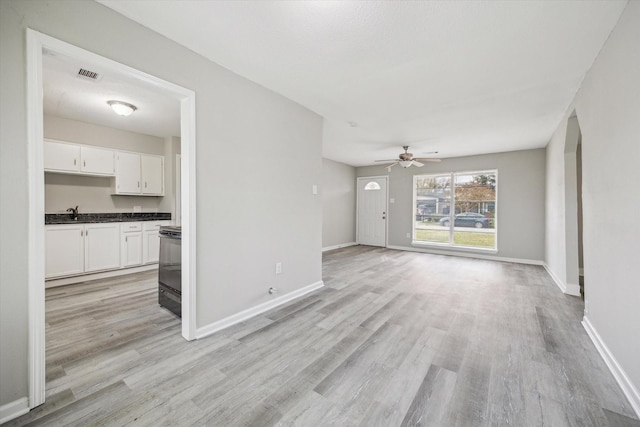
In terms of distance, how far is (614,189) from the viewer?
73.7 inches

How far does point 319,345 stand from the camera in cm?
223

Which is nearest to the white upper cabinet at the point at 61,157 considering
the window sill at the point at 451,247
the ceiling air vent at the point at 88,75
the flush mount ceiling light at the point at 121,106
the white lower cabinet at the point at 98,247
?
the white lower cabinet at the point at 98,247

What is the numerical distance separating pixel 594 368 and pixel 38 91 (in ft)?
13.6

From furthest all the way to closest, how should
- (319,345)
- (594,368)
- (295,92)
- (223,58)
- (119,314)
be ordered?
1. (295,92)
2. (119,314)
3. (223,58)
4. (319,345)
5. (594,368)

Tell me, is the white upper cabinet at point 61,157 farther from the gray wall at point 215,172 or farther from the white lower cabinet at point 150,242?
the gray wall at point 215,172

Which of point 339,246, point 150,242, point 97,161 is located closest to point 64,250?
point 150,242

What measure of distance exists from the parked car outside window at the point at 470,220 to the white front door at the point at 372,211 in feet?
5.78

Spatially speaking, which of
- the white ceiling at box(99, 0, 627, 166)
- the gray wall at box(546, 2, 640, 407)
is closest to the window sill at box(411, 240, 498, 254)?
the white ceiling at box(99, 0, 627, 166)

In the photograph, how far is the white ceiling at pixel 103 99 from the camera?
2482mm

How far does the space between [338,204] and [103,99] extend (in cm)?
555

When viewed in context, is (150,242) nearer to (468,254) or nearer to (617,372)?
(617,372)

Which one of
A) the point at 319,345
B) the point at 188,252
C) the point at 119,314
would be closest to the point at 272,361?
the point at 319,345

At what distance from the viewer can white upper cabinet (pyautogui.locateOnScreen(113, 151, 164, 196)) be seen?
4559 mm

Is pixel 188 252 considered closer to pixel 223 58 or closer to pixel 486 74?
pixel 223 58
